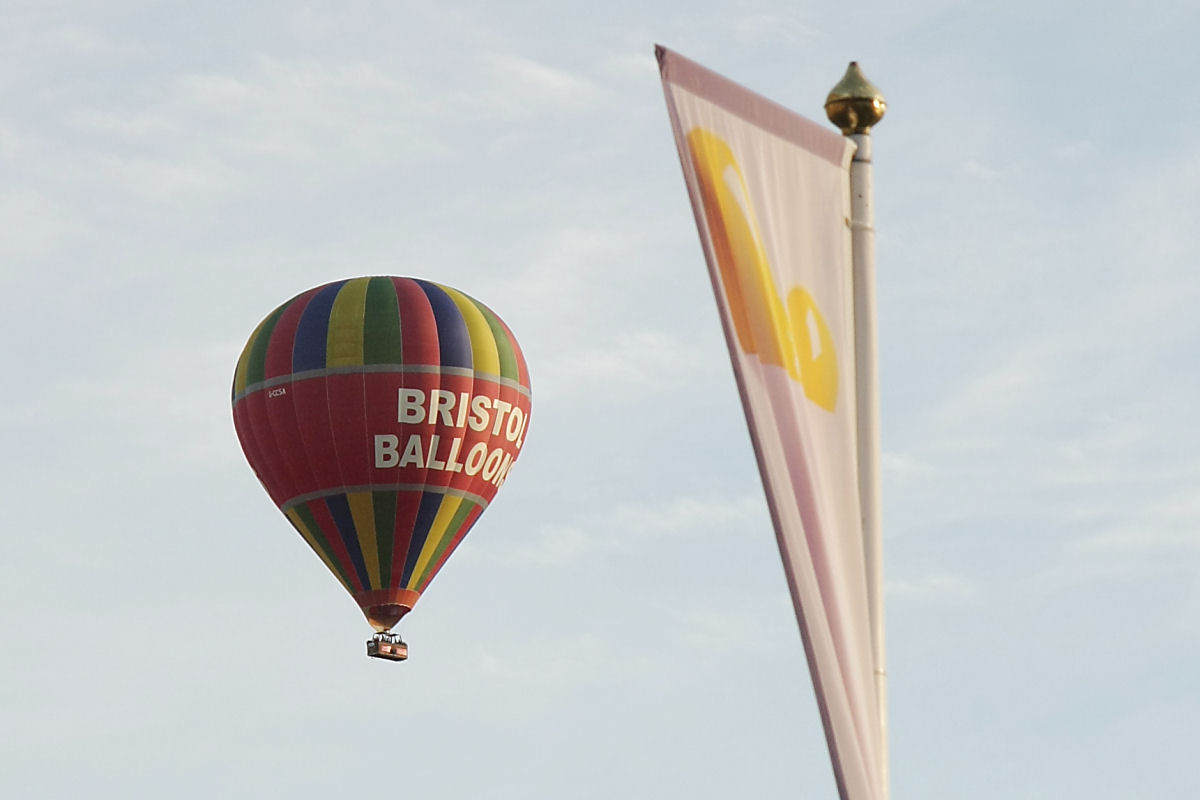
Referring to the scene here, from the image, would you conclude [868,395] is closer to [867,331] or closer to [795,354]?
[867,331]

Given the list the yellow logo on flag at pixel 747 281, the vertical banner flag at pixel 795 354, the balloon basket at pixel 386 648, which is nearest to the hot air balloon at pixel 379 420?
the balloon basket at pixel 386 648

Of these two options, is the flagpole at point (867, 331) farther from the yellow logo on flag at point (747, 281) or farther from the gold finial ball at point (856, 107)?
the yellow logo on flag at point (747, 281)

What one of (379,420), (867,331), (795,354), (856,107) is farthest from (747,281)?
(379,420)

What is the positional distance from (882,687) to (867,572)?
56cm

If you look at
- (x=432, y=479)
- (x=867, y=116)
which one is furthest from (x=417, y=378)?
(x=867, y=116)

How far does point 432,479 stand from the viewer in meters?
42.6

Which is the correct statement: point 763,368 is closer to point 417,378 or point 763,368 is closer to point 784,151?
point 784,151

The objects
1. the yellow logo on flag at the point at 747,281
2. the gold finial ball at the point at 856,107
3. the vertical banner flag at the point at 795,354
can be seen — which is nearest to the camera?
the vertical banner flag at the point at 795,354

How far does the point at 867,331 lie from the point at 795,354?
96 centimetres

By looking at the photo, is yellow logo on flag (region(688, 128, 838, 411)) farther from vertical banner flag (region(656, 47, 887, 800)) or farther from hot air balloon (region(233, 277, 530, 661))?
hot air balloon (region(233, 277, 530, 661))

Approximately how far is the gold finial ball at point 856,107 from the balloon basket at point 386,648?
3205 cm

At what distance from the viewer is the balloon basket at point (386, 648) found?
43500 millimetres

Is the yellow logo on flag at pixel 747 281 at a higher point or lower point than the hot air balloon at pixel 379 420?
lower

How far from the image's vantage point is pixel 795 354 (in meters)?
10.9
